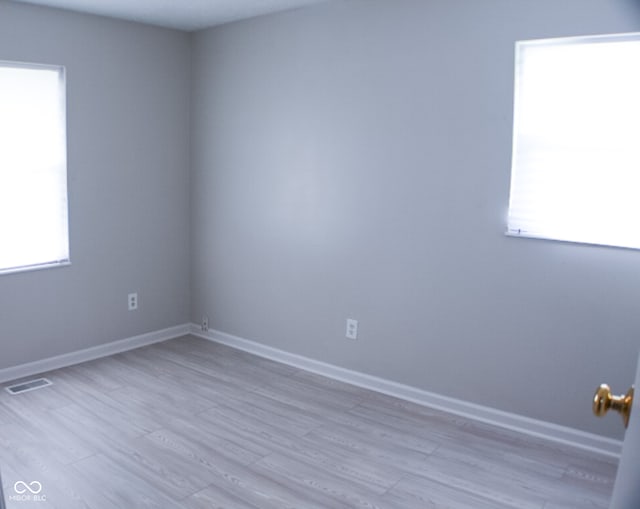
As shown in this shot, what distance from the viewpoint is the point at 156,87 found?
453 cm

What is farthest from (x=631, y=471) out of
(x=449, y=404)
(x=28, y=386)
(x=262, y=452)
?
(x=28, y=386)

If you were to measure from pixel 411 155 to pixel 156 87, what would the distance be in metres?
2.15

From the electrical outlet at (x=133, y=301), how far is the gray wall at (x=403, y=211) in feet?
A: 2.10

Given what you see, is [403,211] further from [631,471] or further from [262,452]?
[631,471]

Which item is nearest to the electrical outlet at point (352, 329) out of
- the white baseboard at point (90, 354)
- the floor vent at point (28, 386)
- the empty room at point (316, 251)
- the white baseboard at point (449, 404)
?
the empty room at point (316, 251)

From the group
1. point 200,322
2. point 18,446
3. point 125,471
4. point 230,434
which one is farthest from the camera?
point 200,322

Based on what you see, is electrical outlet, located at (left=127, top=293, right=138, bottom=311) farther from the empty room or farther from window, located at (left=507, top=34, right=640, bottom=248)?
window, located at (left=507, top=34, right=640, bottom=248)

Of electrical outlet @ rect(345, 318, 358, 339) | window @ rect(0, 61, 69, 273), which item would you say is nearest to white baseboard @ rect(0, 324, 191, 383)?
window @ rect(0, 61, 69, 273)

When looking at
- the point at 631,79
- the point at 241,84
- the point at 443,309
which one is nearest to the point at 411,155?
the point at 443,309

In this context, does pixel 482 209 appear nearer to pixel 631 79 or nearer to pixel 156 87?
pixel 631 79

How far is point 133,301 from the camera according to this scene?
457cm

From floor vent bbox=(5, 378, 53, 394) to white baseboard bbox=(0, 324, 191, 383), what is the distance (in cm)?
13

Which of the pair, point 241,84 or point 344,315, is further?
point 241,84

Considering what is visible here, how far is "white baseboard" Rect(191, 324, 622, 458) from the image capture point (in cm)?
308
